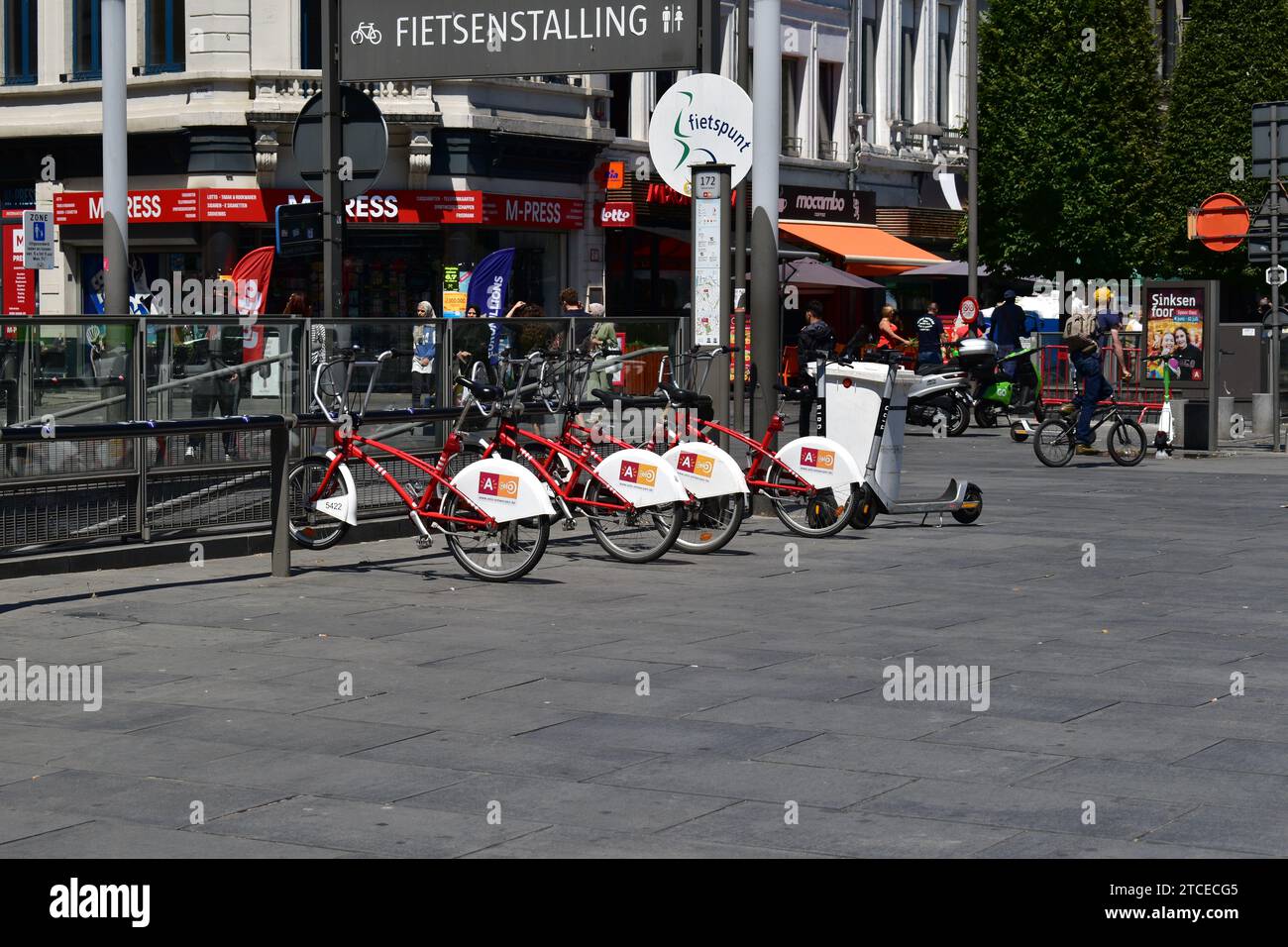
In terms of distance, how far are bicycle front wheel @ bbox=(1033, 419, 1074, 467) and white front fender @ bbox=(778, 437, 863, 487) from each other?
26.0 ft

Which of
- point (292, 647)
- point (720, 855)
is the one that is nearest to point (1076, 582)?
point (292, 647)

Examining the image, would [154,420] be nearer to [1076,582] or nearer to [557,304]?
[1076,582]

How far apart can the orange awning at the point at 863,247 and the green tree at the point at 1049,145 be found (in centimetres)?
188

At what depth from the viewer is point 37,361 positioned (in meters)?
12.3

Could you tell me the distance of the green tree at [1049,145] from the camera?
141 feet

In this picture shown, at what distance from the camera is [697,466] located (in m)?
12.9

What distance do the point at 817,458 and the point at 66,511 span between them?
4.97 metres

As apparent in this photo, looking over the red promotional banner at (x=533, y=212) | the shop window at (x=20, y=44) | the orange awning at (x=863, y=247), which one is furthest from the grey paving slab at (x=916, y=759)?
the orange awning at (x=863, y=247)

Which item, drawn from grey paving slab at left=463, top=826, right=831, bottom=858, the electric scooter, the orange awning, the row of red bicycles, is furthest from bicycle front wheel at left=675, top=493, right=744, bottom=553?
the orange awning

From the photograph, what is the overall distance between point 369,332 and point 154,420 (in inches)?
95.4

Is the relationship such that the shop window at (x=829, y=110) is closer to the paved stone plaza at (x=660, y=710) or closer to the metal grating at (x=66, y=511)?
the paved stone plaza at (x=660, y=710)

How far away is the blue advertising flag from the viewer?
1166 inches

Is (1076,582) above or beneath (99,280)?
beneath
